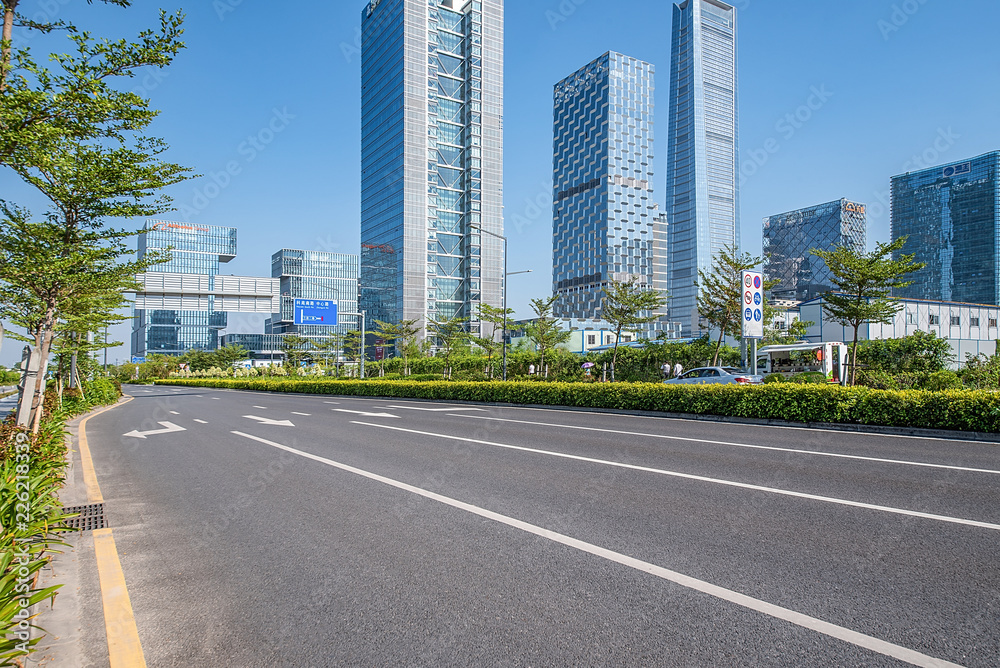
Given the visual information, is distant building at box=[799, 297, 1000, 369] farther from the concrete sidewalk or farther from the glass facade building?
the glass facade building

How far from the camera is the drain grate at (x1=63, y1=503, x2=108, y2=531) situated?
586 cm

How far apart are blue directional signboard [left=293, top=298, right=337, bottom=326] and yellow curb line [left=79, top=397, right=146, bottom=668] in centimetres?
3652

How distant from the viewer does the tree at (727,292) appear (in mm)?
29625

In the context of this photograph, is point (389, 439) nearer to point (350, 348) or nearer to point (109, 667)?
point (109, 667)

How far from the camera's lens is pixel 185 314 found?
105 meters

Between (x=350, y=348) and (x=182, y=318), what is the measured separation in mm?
53011

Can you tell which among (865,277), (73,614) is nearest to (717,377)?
(865,277)

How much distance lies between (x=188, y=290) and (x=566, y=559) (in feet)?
89.7

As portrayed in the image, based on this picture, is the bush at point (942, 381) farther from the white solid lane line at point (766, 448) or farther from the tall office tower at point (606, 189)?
the tall office tower at point (606, 189)

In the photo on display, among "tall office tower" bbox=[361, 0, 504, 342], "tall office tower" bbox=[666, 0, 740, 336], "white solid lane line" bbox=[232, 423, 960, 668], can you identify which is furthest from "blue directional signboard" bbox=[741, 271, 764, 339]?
"tall office tower" bbox=[666, 0, 740, 336]

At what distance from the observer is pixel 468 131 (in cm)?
11025

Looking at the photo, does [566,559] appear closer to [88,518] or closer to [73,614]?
[73,614]

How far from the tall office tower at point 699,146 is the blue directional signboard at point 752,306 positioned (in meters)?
155

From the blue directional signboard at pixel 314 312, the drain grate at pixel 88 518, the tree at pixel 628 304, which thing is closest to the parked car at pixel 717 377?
the tree at pixel 628 304
